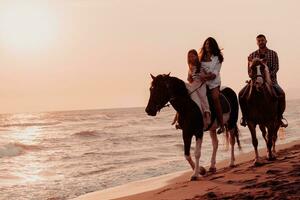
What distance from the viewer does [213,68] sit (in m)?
10.5

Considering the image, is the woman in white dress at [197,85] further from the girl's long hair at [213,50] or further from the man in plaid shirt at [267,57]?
the man in plaid shirt at [267,57]

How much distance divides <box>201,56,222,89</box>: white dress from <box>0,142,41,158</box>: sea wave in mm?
20419

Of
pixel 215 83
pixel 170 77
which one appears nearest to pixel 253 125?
pixel 215 83

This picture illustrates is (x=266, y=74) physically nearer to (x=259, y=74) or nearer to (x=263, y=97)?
(x=259, y=74)

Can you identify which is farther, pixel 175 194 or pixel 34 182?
pixel 34 182

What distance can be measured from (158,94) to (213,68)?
1.60 m

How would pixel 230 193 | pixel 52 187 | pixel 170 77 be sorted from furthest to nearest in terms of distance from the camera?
pixel 52 187 < pixel 170 77 < pixel 230 193

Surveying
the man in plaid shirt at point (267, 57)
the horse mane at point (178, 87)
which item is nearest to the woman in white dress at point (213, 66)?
the horse mane at point (178, 87)

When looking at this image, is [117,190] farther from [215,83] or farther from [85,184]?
[215,83]

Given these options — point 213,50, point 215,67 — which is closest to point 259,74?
point 215,67

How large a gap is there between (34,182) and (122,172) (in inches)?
123

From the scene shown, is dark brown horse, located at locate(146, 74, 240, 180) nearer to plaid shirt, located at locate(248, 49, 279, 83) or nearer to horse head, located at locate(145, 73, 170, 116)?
horse head, located at locate(145, 73, 170, 116)

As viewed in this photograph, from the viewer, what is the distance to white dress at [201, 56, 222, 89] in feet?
34.2

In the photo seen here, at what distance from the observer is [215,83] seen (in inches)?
411
